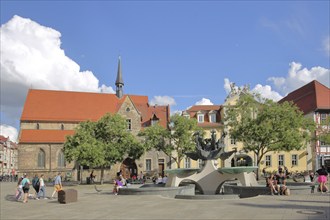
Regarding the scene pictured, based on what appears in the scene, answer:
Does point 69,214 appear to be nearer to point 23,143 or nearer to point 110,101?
point 23,143

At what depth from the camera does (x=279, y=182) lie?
21.8 m

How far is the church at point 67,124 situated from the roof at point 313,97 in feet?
72.8

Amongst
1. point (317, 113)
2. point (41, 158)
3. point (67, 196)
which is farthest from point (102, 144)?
point (317, 113)

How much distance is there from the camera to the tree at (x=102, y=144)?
41000 mm

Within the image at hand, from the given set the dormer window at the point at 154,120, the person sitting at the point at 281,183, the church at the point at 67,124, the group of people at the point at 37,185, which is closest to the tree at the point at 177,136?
the church at the point at 67,124

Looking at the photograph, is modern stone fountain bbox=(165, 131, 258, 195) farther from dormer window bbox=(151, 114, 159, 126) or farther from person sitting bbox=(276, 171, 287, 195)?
dormer window bbox=(151, 114, 159, 126)

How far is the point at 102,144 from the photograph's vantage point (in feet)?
140

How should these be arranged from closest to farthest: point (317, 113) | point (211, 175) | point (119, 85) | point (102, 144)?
point (211, 175) → point (102, 144) → point (317, 113) → point (119, 85)

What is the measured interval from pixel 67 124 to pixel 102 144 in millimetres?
22120

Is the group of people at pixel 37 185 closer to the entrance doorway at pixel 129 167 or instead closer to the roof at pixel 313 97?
the entrance doorway at pixel 129 167

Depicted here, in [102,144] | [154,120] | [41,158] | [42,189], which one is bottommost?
[42,189]

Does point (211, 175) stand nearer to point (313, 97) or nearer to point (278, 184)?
point (278, 184)

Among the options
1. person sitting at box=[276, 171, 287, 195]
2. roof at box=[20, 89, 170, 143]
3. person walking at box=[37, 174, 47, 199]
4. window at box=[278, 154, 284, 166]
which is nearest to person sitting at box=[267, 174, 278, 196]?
person sitting at box=[276, 171, 287, 195]

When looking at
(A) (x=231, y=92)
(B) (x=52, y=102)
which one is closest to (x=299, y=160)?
(A) (x=231, y=92)
